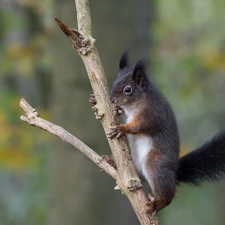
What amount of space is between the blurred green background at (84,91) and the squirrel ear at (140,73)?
1.29 meters

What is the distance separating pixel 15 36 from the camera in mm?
6039

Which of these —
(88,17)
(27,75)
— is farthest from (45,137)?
(88,17)

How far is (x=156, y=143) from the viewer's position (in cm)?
209

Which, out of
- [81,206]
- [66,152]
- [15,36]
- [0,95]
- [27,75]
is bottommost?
[81,206]

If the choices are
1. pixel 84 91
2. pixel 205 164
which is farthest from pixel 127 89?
pixel 84 91

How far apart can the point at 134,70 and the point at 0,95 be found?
9.09ft

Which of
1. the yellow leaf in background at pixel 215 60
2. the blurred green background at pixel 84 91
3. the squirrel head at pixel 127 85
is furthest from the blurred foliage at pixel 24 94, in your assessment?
the squirrel head at pixel 127 85

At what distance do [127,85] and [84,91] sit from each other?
1.36 meters

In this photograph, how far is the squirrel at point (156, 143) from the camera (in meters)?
2.02

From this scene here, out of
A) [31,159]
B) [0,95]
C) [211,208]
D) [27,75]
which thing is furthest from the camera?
[211,208]

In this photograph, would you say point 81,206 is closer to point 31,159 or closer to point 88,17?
point 31,159

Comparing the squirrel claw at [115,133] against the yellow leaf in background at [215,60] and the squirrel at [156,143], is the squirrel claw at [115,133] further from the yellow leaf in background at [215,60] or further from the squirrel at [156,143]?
the yellow leaf in background at [215,60]

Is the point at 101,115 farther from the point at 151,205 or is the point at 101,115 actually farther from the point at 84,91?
the point at 84,91

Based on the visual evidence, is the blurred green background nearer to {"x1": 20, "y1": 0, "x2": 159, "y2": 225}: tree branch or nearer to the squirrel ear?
the squirrel ear
